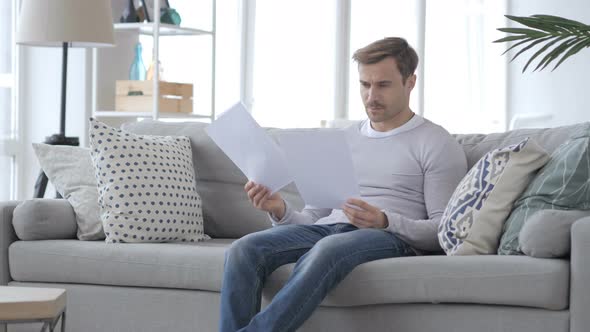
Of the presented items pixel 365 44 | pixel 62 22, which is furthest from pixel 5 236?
pixel 365 44

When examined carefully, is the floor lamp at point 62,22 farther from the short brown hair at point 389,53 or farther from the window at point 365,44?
the window at point 365,44

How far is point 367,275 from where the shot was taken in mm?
2650

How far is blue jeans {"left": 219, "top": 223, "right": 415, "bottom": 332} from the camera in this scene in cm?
246

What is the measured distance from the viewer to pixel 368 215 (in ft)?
8.96

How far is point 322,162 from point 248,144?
242mm

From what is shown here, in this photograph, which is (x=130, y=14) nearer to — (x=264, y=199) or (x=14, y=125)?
(x=14, y=125)

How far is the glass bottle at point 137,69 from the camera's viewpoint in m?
5.50

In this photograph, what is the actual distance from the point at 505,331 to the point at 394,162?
0.67 metres

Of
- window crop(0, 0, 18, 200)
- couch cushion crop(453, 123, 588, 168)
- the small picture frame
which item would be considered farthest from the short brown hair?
window crop(0, 0, 18, 200)

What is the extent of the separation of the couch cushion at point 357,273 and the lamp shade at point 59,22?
153 centimetres

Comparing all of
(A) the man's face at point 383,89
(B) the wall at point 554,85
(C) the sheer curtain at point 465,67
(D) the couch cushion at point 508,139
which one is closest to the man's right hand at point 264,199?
(A) the man's face at point 383,89

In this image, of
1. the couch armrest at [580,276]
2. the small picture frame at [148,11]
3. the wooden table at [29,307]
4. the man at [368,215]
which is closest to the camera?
the wooden table at [29,307]

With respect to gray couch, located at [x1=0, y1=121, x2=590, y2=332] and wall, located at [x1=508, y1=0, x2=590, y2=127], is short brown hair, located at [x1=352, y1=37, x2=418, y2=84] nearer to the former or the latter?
gray couch, located at [x1=0, y1=121, x2=590, y2=332]

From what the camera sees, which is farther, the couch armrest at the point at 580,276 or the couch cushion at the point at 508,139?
the couch cushion at the point at 508,139
